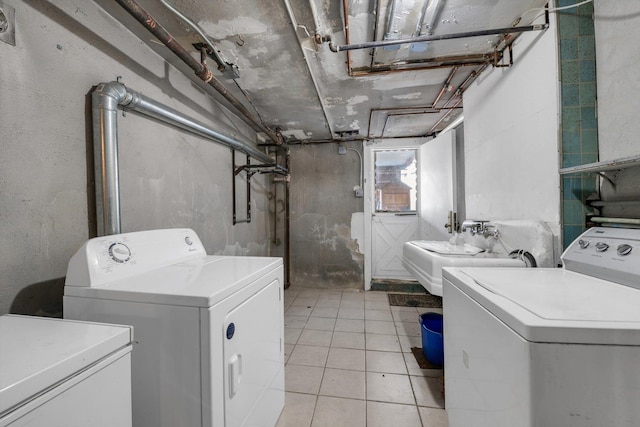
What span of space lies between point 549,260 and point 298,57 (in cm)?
202

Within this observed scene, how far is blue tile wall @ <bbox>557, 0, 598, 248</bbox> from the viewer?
4.18 feet

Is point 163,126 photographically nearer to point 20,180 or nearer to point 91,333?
point 20,180

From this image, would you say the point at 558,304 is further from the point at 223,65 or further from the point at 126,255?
the point at 223,65

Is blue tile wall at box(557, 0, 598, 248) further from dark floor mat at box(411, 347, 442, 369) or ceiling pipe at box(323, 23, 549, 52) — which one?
dark floor mat at box(411, 347, 442, 369)

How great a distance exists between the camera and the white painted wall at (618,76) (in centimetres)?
109

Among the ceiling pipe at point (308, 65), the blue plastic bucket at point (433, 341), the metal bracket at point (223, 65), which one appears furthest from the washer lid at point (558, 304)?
the metal bracket at point (223, 65)

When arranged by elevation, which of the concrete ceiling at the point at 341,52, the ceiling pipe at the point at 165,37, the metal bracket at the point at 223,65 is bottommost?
the ceiling pipe at the point at 165,37

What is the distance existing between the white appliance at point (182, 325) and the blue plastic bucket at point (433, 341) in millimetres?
1276

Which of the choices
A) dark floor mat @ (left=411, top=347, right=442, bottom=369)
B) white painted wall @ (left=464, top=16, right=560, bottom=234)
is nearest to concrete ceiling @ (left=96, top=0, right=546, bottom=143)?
white painted wall @ (left=464, top=16, right=560, bottom=234)

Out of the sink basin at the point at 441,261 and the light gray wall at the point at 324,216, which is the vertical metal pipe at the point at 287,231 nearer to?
the light gray wall at the point at 324,216

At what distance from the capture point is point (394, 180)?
12.9 feet

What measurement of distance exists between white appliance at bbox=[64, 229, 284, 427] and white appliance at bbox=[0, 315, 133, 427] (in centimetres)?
17

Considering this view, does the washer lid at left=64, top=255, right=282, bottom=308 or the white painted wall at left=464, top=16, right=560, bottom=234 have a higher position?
the white painted wall at left=464, top=16, right=560, bottom=234

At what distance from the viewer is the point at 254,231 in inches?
124
